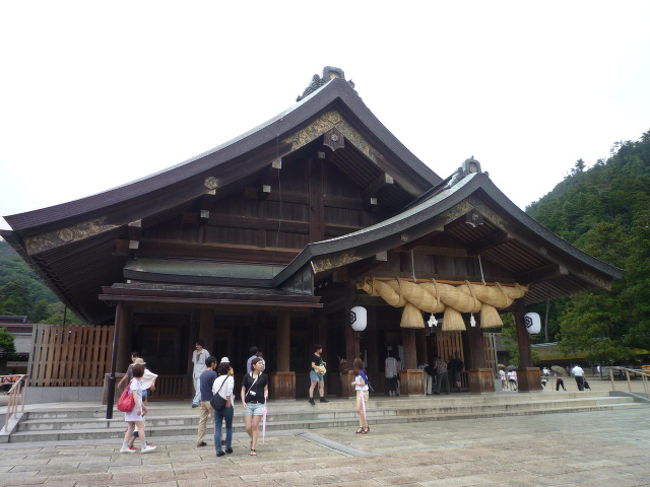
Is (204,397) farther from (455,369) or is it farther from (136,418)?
(455,369)

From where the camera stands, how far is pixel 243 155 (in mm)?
12375

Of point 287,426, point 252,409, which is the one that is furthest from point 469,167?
point 252,409

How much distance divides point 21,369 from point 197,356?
1205 inches

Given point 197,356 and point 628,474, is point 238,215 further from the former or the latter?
point 628,474

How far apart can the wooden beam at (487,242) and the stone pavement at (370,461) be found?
199 inches

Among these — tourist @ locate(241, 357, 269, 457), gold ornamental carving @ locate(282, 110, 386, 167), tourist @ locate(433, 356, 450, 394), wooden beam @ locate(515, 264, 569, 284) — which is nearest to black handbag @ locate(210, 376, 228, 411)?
tourist @ locate(241, 357, 269, 457)

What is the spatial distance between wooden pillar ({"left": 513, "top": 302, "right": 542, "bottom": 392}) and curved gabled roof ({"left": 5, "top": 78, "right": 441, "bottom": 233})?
196 inches

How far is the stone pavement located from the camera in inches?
201

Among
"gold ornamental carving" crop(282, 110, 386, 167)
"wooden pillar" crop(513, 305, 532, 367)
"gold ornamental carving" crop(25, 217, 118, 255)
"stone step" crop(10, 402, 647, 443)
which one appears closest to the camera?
"stone step" crop(10, 402, 647, 443)

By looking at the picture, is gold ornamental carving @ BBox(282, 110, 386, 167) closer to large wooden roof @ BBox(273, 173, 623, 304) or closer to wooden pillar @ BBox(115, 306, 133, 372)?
large wooden roof @ BBox(273, 173, 623, 304)

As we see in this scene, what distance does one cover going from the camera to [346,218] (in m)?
14.9

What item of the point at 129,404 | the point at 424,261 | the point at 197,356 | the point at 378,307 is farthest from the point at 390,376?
the point at 129,404

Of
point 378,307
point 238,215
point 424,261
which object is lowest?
point 378,307

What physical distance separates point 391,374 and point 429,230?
190 inches
